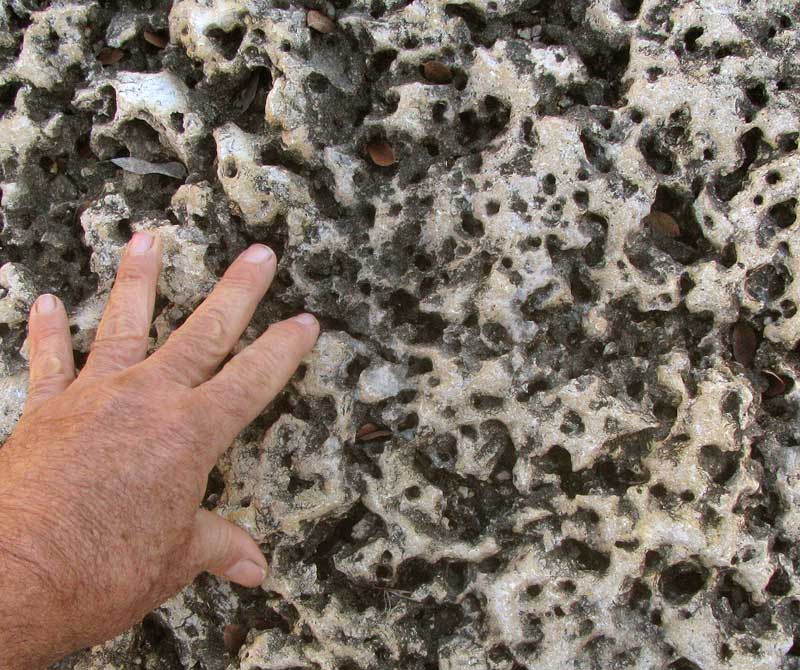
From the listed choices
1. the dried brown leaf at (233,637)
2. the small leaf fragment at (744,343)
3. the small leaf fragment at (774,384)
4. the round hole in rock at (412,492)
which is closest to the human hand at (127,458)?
the dried brown leaf at (233,637)

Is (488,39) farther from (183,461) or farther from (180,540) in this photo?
(180,540)

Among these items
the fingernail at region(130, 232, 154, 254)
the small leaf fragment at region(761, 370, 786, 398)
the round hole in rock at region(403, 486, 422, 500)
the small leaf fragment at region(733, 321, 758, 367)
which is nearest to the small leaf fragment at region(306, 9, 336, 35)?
the fingernail at region(130, 232, 154, 254)

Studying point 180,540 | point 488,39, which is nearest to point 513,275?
point 488,39

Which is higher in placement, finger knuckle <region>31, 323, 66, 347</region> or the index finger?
finger knuckle <region>31, 323, 66, 347</region>

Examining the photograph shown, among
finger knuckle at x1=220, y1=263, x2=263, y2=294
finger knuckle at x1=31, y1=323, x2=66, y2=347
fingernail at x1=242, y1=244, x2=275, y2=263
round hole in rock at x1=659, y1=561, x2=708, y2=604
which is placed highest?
fingernail at x1=242, y1=244, x2=275, y2=263

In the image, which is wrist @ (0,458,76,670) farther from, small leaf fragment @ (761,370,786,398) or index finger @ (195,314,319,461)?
small leaf fragment @ (761,370,786,398)
